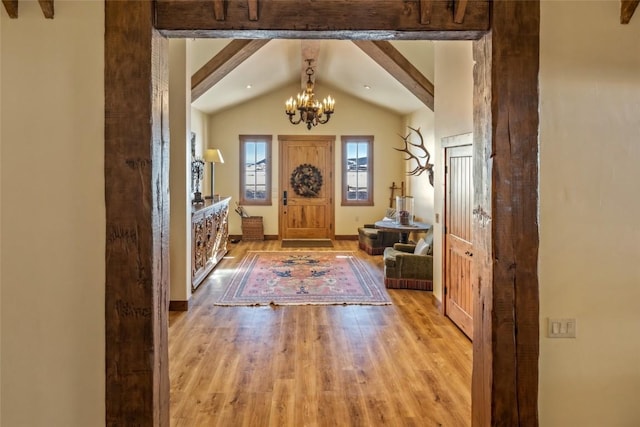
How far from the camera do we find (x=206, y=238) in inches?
258

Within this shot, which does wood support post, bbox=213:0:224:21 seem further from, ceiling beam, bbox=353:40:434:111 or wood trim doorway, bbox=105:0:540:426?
ceiling beam, bbox=353:40:434:111

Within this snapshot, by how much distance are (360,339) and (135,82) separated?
3.00m

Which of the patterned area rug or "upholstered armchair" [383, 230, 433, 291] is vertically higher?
"upholstered armchair" [383, 230, 433, 291]

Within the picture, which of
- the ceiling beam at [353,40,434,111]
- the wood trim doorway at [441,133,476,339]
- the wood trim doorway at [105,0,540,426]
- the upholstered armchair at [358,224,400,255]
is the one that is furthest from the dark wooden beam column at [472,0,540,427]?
the upholstered armchair at [358,224,400,255]

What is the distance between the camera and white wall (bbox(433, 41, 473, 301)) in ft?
13.6

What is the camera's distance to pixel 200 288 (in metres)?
6.04

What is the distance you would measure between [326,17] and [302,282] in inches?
183
